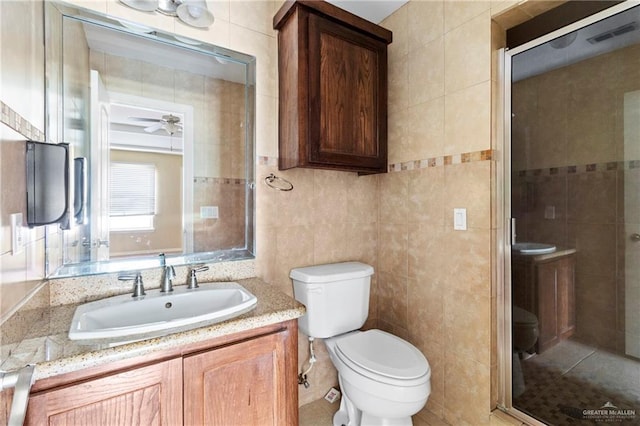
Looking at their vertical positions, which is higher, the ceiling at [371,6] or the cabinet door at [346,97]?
the ceiling at [371,6]

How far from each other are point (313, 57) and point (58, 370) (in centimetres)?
151

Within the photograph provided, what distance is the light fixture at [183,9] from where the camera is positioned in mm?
1322

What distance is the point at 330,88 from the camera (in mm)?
1573

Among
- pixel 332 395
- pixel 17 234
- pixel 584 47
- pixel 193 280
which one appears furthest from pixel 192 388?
pixel 584 47

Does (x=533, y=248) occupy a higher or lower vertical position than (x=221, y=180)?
lower

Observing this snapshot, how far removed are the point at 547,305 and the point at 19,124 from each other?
2.05 metres

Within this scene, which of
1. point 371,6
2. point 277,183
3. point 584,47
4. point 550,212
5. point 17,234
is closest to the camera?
point 17,234

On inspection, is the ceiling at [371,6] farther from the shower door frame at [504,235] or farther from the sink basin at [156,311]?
the sink basin at [156,311]

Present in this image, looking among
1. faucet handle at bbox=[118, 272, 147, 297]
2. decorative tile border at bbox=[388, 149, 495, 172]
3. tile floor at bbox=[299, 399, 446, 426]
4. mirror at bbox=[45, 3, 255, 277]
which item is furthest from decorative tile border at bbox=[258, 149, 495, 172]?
tile floor at bbox=[299, 399, 446, 426]

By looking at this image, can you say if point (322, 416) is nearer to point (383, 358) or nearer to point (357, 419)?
point (357, 419)

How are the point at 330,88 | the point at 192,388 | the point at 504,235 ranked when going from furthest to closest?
the point at 330,88 → the point at 504,235 → the point at 192,388

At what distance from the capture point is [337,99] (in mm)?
1596

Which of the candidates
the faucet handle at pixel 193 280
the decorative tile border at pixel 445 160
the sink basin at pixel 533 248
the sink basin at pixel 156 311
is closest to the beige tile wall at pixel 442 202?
the decorative tile border at pixel 445 160

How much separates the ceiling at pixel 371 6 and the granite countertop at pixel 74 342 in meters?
1.67
